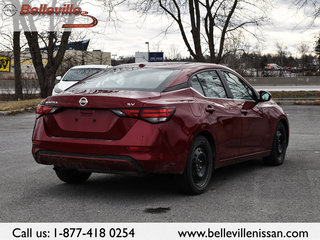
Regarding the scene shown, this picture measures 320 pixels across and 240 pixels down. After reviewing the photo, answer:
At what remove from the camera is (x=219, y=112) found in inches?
254

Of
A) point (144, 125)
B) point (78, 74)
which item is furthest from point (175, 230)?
point (78, 74)

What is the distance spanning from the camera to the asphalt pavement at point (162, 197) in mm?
5025

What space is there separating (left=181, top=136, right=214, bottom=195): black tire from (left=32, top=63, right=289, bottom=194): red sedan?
11 millimetres

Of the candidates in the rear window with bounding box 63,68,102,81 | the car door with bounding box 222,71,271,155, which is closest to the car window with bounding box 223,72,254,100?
the car door with bounding box 222,71,271,155

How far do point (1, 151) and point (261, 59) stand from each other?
103674 millimetres

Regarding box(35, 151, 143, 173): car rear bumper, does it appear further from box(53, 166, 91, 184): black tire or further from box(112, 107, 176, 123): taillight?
box(53, 166, 91, 184): black tire

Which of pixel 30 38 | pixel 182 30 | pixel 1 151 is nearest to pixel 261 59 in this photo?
pixel 182 30

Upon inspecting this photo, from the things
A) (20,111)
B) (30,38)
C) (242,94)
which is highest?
(30,38)

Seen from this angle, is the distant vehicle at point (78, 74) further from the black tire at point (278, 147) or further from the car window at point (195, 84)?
the car window at point (195, 84)

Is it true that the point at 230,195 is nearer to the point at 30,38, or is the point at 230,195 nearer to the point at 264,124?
the point at 264,124

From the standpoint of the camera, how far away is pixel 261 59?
361ft

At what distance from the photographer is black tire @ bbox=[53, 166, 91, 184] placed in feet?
21.5

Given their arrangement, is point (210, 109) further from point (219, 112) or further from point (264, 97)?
point (264, 97)

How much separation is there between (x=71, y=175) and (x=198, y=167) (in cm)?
167
